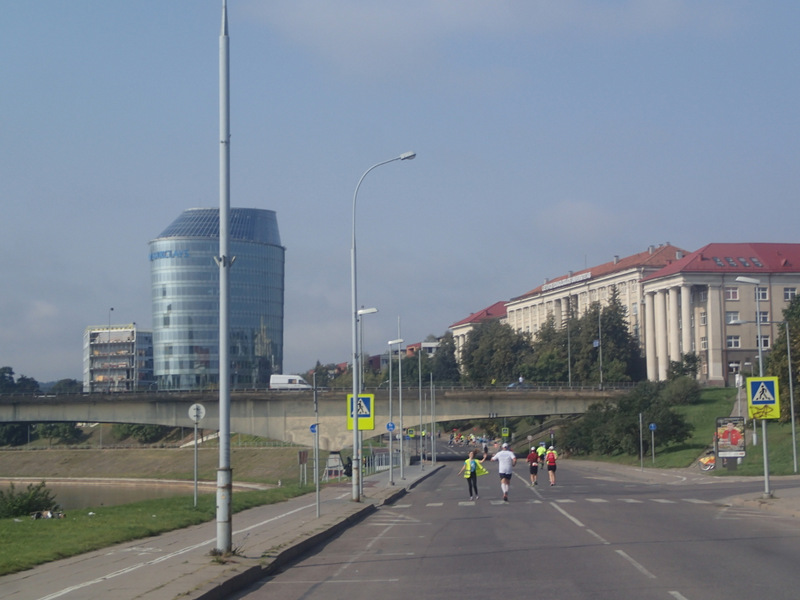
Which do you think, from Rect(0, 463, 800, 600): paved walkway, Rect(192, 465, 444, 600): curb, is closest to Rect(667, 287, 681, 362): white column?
Rect(0, 463, 800, 600): paved walkway

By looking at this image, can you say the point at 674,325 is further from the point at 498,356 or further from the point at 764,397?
the point at 764,397

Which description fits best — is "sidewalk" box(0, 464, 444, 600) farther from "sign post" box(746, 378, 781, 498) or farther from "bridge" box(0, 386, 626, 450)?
"bridge" box(0, 386, 626, 450)

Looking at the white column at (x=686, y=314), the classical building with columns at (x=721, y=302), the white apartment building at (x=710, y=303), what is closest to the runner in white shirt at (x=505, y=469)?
the white apartment building at (x=710, y=303)

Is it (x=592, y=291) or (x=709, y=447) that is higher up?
(x=592, y=291)

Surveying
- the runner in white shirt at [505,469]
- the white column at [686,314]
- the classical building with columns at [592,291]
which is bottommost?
the runner in white shirt at [505,469]

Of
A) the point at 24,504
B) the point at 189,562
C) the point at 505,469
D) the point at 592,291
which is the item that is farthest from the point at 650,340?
the point at 189,562

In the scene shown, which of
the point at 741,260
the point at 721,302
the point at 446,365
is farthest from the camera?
the point at 446,365

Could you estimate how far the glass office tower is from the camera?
559 feet

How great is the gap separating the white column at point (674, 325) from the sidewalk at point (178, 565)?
99.7m

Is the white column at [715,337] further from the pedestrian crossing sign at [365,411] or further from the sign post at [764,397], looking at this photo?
the pedestrian crossing sign at [365,411]

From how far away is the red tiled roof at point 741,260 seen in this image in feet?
373

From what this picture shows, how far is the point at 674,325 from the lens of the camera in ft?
385

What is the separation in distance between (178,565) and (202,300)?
15986cm

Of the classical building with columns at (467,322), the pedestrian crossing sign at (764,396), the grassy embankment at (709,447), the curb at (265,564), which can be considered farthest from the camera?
the classical building with columns at (467,322)
